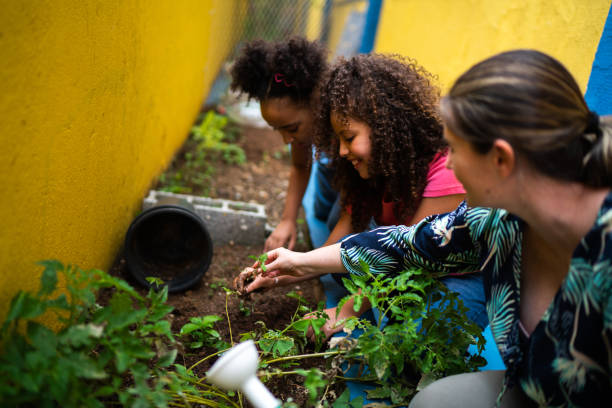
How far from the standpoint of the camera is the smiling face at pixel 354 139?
81.7 inches

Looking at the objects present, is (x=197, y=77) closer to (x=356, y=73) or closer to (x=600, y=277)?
(x=356, y=73)

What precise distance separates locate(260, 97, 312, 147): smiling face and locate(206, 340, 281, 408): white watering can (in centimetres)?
165

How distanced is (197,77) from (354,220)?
2924mm

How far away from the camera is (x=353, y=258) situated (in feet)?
5.85

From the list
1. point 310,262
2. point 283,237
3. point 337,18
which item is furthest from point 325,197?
point 337,18

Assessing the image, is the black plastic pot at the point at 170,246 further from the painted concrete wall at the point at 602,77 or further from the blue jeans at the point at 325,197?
the painted concrete wall at the point at 602,77

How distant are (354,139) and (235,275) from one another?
3.56 feet

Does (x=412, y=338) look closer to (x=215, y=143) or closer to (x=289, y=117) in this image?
(x=289, y=117)

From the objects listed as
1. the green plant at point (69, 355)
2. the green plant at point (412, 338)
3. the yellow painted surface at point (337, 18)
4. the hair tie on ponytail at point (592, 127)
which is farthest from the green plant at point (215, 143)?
the yellow painted surface at point (337, 18)

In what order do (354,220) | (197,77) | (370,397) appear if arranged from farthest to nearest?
(197,77) → (354,220) → (370,397)

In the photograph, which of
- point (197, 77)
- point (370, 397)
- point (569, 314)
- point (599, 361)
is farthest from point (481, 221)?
point (197, 77)

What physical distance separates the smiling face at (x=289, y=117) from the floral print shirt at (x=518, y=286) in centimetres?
108

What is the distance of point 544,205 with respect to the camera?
121cm

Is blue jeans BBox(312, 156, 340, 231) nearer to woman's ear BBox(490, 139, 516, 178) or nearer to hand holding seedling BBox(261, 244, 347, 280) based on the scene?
hand holding seedling BBox(261, 244, 347, 280)
